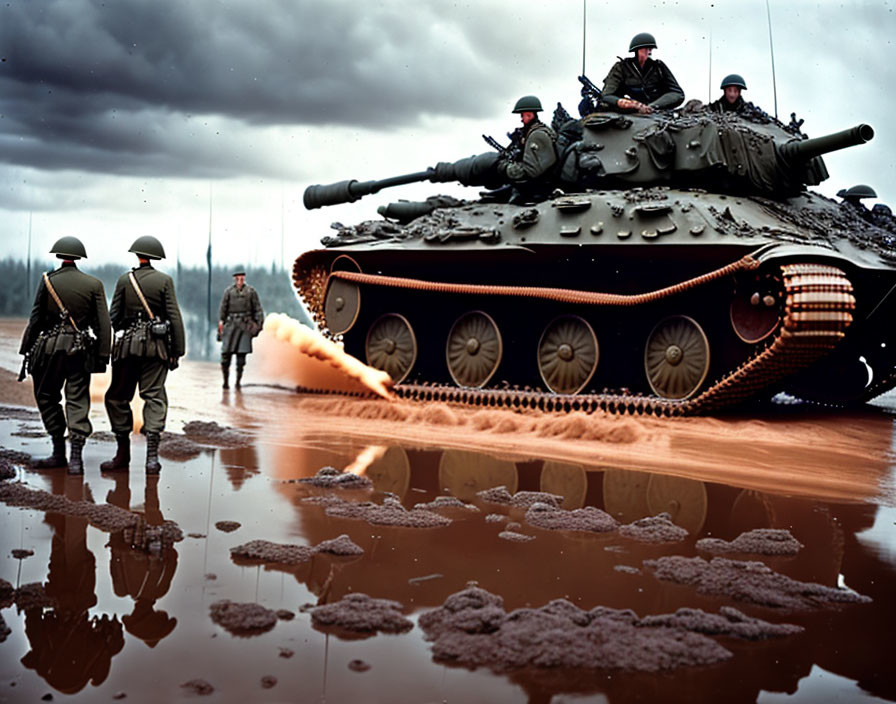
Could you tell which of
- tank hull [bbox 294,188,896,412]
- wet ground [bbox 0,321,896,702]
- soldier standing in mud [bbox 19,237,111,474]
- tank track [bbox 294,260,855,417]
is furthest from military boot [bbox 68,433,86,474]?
tank hull [bbox 294,188,896,412]

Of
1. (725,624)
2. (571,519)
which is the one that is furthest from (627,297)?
(725,624)

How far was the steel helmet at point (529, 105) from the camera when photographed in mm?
14633

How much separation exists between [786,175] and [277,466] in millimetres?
8647

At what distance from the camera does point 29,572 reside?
5180mm

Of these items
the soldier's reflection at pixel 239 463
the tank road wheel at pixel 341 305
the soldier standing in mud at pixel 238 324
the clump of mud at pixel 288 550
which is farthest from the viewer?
the soldier standing in mud at pixel 238 324

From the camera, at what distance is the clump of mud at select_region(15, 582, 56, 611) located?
15.2 ft

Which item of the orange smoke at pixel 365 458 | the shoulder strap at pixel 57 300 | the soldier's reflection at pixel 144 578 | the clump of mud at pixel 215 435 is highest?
the shoulder strap at pixel 57 300

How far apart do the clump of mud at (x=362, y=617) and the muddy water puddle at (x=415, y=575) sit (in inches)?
1.5

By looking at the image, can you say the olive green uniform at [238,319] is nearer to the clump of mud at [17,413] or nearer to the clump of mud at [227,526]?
the clump of mud at [17,413]

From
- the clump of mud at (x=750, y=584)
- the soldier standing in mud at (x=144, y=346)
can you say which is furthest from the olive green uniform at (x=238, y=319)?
the clump of mud at (x=750, y=584)

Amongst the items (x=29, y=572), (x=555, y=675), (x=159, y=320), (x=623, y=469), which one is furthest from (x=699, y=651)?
(x=159, y=320)

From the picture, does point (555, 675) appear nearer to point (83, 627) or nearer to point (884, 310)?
point (83, 627)

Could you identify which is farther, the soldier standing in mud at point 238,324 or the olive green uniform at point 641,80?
the soldier standing in mud at point 238,324

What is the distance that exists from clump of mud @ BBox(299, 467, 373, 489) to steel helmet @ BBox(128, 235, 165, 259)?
7.93 ft
